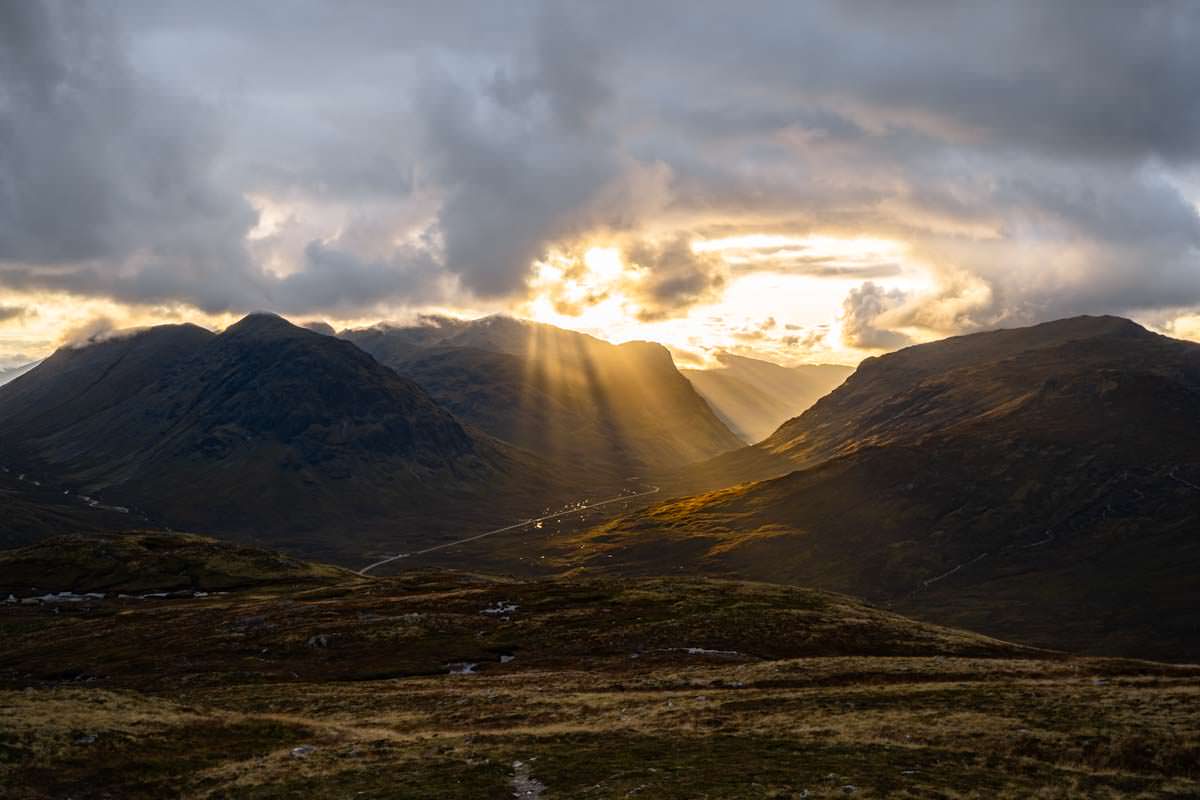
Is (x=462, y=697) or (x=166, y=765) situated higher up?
(x=166, y=765)

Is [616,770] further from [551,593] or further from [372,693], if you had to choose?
[551,593]

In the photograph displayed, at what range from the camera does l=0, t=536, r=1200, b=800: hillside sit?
39156 millimetres

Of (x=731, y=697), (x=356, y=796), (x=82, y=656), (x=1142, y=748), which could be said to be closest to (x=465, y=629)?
(x=82, y=656)

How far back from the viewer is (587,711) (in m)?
59.6

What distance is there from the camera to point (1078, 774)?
1516 inches

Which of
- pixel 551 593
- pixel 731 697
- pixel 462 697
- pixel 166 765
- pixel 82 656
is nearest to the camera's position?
pixel 166 765

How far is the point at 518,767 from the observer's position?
139ft

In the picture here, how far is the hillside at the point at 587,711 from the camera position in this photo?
128 feet

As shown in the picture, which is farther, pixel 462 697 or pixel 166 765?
pixel 462 697

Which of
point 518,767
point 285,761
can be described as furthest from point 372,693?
point 518,767

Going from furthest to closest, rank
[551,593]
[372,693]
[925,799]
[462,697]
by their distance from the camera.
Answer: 1. [551,593]
2. [372,693]
3. [462,697]
4. [925,799]

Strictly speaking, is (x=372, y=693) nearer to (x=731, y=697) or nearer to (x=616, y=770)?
(x=731, y=697)

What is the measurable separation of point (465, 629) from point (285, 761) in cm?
6852

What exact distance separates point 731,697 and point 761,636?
39958 mm
